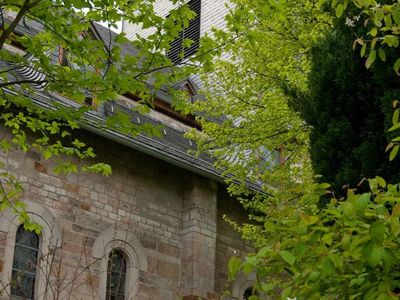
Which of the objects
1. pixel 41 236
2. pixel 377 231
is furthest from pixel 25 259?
pixel 377 231

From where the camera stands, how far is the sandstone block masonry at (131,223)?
37.6 feet

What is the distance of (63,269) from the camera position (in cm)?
1140

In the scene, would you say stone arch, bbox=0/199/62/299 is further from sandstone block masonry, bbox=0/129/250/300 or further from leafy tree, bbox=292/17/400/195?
leafy tree, bbox=292/17/400/195

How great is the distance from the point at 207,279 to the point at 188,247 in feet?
2.16

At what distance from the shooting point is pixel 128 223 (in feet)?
37.1

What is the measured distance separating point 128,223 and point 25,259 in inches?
64.0

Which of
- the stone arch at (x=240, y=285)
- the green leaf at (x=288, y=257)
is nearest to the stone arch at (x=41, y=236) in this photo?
the stone arch at (x=240, y=285)

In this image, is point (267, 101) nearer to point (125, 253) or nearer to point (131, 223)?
point (131, 223)

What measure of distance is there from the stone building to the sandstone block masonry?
16mm

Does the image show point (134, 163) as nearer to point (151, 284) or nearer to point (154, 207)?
point (154, 207)

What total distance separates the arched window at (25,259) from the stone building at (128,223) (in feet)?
0.05

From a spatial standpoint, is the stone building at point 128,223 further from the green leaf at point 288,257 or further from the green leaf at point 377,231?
the green leaf at point 377,231

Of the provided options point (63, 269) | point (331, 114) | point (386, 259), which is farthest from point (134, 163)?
point (386, 259)

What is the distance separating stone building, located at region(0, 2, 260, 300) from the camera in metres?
11.4
